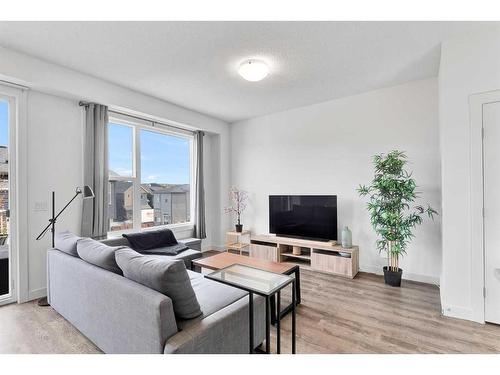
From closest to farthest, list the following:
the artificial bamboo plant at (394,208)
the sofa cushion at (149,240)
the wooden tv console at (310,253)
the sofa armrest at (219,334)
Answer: the sofa armrest at (219,334) → the artificial bamboo plant at (394,208) → the sofa cushion at (149,240) → the wooden tv console at (310,253)

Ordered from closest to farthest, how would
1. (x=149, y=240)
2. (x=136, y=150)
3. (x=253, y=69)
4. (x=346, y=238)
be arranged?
1. (x=253, y=69)
2. (x=149, y=240)
3. (x=346, y=238)
4. (x=136, y=150)

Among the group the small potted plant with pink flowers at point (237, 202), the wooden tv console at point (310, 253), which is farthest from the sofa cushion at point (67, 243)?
the small potted plant with pink flowers at point (237, 202)

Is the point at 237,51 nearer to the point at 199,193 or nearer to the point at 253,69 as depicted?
the point at 253,69

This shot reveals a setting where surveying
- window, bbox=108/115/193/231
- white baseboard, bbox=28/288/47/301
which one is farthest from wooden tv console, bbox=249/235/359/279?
white baseboard, bbox=28/288/47/301

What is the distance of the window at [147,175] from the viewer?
3.71 m

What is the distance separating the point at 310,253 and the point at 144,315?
2898 mm

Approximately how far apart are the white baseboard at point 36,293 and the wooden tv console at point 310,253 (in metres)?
2.79

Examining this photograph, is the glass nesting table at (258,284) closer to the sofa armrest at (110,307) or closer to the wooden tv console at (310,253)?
the sofa armrest at (110,307)

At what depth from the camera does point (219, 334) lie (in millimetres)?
1452

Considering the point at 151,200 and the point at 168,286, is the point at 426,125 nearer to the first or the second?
the point at 168,286

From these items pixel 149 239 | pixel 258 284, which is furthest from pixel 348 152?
pixel 149 239

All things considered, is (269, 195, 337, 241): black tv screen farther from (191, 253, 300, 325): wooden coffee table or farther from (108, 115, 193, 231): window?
A: (108, 115, 193, 231): window

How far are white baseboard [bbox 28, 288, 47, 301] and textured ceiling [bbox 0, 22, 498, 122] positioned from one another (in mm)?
2558
